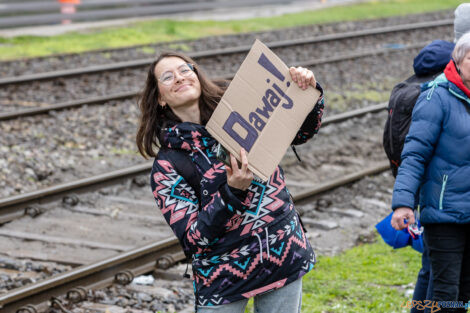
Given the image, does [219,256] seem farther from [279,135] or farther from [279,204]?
[279,135]

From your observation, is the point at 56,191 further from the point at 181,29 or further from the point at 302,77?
the point at 181,29

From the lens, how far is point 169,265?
6457mm

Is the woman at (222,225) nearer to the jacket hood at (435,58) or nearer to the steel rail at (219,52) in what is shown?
the jacket hood at (435,58)

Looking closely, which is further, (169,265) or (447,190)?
(169,265)

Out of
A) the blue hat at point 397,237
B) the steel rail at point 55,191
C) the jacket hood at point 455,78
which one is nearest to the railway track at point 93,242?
the steel rail at point 55,191

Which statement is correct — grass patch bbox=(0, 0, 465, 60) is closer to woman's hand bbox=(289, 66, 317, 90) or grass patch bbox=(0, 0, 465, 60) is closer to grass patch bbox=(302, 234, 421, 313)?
grass patch bbox=(302, 234, 421, 313)

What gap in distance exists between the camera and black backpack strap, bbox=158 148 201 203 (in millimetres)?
3297

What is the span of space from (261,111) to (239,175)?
353mm

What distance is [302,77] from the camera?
3.29 m

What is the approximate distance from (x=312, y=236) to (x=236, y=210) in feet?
13.8

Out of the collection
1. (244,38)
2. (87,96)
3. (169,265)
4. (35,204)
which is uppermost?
(244,38)

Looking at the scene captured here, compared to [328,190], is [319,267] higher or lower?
lower

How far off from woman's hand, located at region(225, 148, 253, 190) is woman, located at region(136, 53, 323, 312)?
5cm

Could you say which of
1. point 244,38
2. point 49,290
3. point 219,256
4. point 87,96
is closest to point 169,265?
point 49,290
